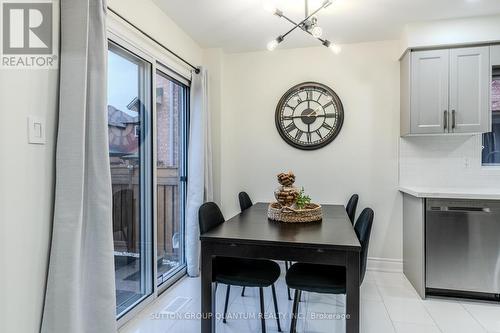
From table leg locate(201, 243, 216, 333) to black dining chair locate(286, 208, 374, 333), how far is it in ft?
1.67

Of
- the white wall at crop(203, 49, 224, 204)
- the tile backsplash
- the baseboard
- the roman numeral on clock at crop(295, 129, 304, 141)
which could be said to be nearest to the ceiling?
the white wall at crop(203, 49, 224, 204)

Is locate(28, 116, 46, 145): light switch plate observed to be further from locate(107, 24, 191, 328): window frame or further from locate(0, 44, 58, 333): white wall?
locate(107, 24, 191, 328): window frame

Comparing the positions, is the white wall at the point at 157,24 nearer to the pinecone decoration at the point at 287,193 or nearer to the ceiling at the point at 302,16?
the ceiling at the point at 302,16

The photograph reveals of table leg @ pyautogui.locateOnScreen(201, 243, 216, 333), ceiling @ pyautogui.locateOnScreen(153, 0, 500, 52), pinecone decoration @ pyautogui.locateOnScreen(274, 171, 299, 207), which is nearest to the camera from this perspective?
table leg @ pyautogui.locateOnScreen(201, 243, 216, 333)

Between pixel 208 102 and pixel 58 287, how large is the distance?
8.26 ft

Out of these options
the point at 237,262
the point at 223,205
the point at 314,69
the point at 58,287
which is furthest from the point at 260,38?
the point at 58,287

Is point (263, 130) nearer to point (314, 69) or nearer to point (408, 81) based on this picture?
point (314, 69)

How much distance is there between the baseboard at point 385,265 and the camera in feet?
11.3

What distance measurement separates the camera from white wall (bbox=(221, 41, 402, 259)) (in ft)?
11.4

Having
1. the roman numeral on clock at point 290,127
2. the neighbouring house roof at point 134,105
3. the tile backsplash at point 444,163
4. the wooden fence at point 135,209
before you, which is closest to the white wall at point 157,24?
the neighbouring house roof at point 134,105

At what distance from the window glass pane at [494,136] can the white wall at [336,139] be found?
0.86 meters

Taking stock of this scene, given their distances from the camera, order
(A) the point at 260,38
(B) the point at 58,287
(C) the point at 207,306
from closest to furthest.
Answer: (B) the point at 58,287
(C) the point at 207,306
(A) the point at 260,38

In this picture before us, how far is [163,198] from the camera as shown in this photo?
3123 millimetres

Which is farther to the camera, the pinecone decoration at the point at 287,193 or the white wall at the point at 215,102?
the white wall at the point at 215,102
